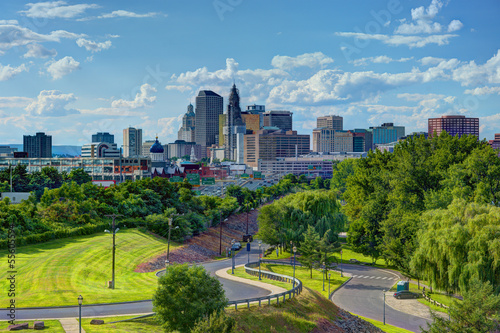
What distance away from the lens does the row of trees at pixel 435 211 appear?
5088 cm

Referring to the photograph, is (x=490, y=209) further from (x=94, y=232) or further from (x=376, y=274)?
(x=94, y=232)

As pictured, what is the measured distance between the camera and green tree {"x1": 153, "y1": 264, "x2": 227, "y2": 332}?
1225 inches

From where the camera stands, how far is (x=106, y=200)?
8869 centimetres

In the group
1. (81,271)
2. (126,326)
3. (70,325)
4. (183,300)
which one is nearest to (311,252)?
(81,271)

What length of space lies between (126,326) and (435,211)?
37.5 meters

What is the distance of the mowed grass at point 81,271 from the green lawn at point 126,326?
205 inches

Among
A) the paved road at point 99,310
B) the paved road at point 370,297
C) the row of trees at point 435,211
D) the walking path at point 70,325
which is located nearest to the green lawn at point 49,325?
the walking path at point 70,325

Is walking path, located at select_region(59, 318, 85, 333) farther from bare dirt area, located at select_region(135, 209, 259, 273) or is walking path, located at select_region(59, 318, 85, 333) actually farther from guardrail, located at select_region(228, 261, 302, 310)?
bare dirt area, located at select_region(135, 209, 259, 273)

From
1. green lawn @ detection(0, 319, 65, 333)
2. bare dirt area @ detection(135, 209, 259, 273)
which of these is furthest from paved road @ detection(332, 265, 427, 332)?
green lawn @ detection(0, 319, 65, 333)

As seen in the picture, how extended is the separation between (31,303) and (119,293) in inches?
275

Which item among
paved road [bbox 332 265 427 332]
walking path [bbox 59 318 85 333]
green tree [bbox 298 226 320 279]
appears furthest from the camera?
green tree [bbox 298 226 320 279]

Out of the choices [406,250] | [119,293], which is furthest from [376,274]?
[119,293]

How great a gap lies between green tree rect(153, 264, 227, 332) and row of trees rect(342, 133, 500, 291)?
28544mm

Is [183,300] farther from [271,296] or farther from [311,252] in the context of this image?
[311,252]
